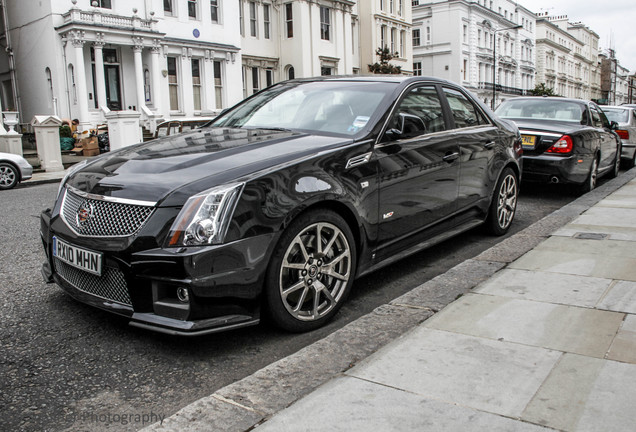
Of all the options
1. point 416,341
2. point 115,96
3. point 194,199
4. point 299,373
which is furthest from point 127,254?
point 115,96

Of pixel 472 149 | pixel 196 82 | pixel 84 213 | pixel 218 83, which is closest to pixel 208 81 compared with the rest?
pixel 196 82

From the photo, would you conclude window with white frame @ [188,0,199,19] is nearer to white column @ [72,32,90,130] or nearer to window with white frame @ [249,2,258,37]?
window with white frame @ [249,2,258,37]

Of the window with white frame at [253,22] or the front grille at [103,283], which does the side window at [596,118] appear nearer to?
the front grille at [103,283]

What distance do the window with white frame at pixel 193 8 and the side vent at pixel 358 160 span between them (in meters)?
28.9

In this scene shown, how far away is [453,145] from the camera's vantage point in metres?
4.99

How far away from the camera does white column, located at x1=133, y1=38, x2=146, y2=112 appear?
86.8ft

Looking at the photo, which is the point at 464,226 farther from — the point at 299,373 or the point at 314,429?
the point at 314,429

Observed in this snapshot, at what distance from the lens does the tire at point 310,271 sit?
3.24 meters

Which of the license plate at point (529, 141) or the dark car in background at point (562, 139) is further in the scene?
the license plate at point (529, 141)

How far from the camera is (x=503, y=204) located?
6.09 m

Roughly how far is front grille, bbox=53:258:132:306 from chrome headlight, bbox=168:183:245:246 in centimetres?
42

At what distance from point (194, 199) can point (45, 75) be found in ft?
86.4

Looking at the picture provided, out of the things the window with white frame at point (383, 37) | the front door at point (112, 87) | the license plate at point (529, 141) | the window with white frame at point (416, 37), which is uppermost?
the window with white frame at point (416, 37)

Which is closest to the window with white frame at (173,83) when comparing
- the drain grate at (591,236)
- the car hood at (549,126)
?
the car hood at (549,126)
